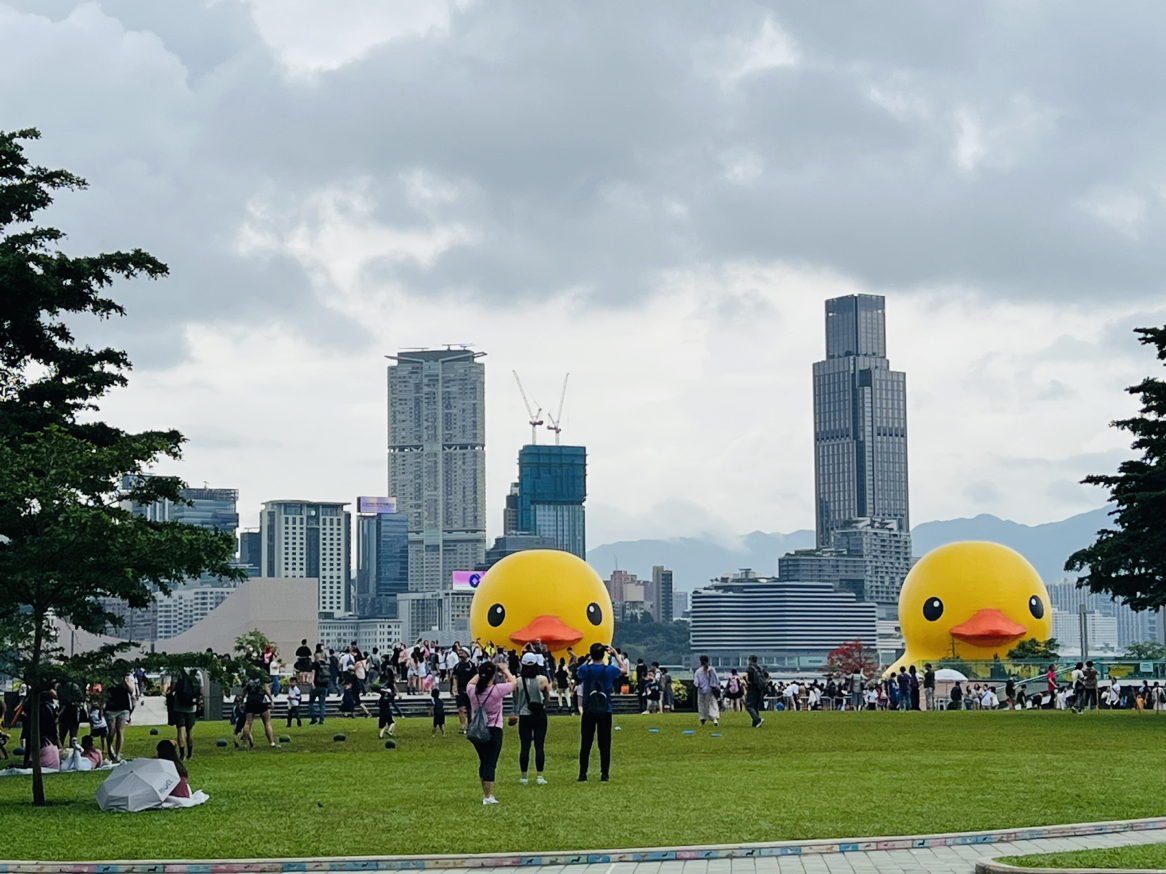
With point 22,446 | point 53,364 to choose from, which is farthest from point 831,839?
point 53,364

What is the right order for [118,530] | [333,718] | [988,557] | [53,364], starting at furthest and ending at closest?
[988,557]
[333,718]
[53,364]
[118,530]

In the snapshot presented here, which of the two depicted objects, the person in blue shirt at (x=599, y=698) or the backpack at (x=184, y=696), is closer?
the person in blue shirt at (x=599, y=698)

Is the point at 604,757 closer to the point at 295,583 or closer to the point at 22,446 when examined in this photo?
the point at 22,446

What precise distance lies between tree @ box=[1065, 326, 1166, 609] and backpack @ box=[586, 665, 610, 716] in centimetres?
1734

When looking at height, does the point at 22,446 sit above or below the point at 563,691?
above

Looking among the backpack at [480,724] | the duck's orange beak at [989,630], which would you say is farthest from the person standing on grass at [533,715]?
the duck's orange beak at [989,630]

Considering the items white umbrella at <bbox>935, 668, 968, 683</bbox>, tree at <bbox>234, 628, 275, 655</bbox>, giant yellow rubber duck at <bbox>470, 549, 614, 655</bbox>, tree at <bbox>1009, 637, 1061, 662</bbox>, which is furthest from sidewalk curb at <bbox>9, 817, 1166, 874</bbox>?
tree at <bbox>1009, 637, 1061, 662</bbox>

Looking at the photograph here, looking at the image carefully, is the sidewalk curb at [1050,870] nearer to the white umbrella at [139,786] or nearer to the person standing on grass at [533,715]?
the person standing on grass at [533,715]

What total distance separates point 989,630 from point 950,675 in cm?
191

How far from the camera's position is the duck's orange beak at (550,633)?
4572 cm

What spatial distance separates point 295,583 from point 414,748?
149 ft

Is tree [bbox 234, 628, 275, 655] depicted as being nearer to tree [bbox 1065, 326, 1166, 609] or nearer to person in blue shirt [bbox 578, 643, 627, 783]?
tree [bbox 1065, 326, 1166, 609]

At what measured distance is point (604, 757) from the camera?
18.1 meters

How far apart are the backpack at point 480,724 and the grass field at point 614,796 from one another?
2.24ft
